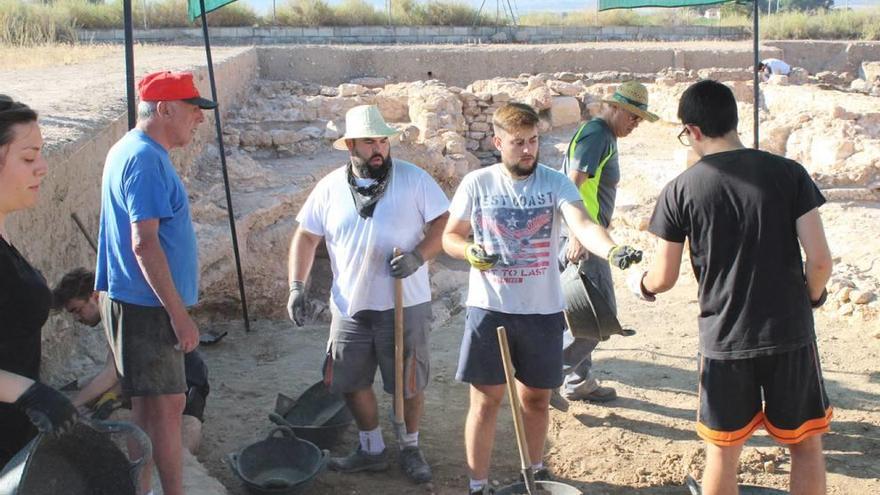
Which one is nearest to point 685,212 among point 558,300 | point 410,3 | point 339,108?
point 558,300

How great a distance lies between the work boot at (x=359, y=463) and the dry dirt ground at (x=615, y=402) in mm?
43

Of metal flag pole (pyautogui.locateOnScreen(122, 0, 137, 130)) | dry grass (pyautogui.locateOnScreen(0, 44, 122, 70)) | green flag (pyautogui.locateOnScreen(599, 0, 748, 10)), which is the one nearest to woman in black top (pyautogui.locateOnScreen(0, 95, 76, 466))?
metal flag pole (pyautogui.locateOnScreen(122, 0, 137, 130))

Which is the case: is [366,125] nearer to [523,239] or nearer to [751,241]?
[523,239]

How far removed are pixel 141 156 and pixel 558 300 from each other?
5.92ft

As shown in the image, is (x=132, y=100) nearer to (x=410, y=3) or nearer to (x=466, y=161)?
(x=466, y=161)

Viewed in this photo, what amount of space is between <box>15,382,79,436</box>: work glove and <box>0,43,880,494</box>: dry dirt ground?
83.8 inches

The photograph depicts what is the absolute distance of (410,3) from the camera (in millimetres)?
23453

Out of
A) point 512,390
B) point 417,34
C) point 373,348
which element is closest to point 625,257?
point 512,390

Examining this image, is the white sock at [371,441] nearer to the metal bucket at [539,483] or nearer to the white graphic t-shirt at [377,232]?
the white graphic t-shirt at [377,232]

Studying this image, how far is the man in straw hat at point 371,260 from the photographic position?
4.34m

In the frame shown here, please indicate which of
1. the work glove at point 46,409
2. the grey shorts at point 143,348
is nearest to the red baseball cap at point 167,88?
the grey shorts at point 143,348

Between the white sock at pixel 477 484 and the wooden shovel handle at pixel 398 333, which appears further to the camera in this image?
the wooden shovel handle at pixel 398 333

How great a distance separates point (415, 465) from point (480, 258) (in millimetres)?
1275

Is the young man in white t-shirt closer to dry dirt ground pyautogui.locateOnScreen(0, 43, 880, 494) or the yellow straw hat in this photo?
dry dirt ground pyautogui.locateOnScreen(0, 43, 880, 494)
